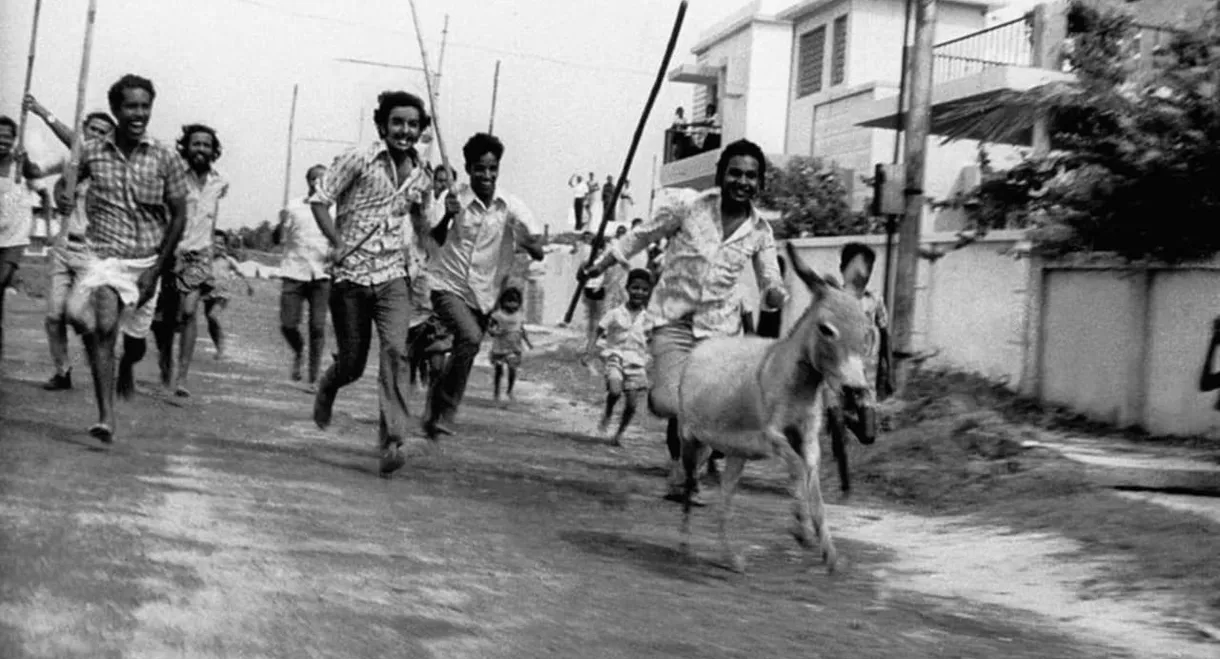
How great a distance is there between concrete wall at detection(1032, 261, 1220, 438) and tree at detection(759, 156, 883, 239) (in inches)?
482

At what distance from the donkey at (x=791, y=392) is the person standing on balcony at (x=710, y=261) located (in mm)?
744

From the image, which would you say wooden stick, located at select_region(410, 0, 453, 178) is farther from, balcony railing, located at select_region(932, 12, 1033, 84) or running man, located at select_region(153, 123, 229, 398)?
balcony railing, located at select_region(932, 12, 1033, 84)

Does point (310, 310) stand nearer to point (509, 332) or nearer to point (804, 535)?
point (509, 332)

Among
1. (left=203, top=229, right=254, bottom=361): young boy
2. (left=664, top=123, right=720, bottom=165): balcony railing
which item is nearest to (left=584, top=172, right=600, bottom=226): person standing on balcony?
(left=664, top=123, right=720, bottom=165): balcony railing

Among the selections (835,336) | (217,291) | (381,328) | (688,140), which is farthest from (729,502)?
(688,140)

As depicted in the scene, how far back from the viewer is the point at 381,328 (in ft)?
31.3

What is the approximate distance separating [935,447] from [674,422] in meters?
3.45

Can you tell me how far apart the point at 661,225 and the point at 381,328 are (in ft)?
5.65

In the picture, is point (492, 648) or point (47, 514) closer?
point (492, 648)

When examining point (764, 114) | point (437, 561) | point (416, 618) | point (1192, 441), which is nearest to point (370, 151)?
point (437, 561)

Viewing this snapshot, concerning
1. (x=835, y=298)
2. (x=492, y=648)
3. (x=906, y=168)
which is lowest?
(x=492, y=648)

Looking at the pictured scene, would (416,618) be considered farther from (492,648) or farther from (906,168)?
(906,168)

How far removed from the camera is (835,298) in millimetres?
7031

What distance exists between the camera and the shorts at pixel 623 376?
13414 mm
